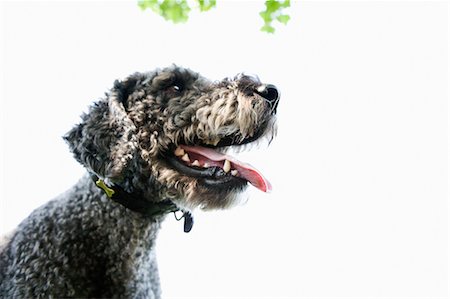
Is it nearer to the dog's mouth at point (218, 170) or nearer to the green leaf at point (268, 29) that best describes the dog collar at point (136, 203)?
the dog's mouth at point (218, 170)

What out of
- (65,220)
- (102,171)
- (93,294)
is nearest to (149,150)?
(102,171)

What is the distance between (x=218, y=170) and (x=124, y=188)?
0.49 m

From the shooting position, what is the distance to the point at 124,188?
3227 millimetres

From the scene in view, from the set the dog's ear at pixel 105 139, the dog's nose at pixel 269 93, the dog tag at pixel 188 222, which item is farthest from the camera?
the dog tag at pixel 188 222

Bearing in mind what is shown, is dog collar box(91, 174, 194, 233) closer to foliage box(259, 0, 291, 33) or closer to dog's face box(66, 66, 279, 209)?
dog's face box(66, 66, 279, 209)

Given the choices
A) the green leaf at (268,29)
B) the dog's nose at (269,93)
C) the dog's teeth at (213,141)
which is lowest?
the dog's teeth at (213,141)

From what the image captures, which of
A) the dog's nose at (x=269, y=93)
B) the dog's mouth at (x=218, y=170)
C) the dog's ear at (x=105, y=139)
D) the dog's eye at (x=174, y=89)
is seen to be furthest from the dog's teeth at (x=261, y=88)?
the dog's ear at (x=105, y=139)

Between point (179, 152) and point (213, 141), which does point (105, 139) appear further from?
point (213, 141)

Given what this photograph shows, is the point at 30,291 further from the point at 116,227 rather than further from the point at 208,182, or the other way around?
the point at 208,182

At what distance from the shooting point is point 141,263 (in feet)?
11.2

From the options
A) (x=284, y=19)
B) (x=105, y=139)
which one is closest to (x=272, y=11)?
(x=284, y=19)

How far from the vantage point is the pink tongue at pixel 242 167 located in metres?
3.19

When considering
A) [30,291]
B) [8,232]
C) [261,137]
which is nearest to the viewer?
[30,291]

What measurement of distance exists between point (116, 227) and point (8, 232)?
2.42 ft
